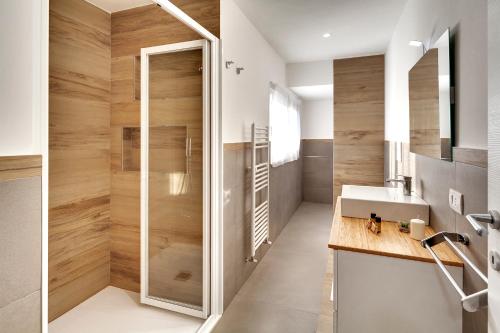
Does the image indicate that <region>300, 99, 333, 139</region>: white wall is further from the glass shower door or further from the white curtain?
the glass shower door

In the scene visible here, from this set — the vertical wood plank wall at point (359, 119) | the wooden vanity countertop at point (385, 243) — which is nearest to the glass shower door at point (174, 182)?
the wooden vanity countertop at point (385, 243)

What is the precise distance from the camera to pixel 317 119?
5750 millimetres

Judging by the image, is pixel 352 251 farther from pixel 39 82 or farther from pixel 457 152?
pixel 39 82

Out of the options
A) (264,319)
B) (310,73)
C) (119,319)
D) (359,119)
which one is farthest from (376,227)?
(310,73)

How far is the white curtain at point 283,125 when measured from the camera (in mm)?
3494

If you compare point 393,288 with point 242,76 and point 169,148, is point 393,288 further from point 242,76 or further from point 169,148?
point 242,76

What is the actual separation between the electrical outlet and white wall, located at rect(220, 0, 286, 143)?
146 centimetres

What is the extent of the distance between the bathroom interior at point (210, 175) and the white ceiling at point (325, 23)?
2cm

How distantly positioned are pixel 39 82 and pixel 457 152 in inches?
64.7

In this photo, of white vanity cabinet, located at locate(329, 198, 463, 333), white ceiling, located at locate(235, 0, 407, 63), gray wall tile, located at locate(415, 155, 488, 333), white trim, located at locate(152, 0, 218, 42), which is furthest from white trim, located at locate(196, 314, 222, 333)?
white ceiling, located at locate(235, 0, 407, 63)

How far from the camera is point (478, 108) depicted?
1.08 metres

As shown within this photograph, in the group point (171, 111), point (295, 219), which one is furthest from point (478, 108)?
point (295, 219)

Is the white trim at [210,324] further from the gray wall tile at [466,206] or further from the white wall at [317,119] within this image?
the white wall at [317,119]

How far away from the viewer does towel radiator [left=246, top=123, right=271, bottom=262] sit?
2.63 meters
